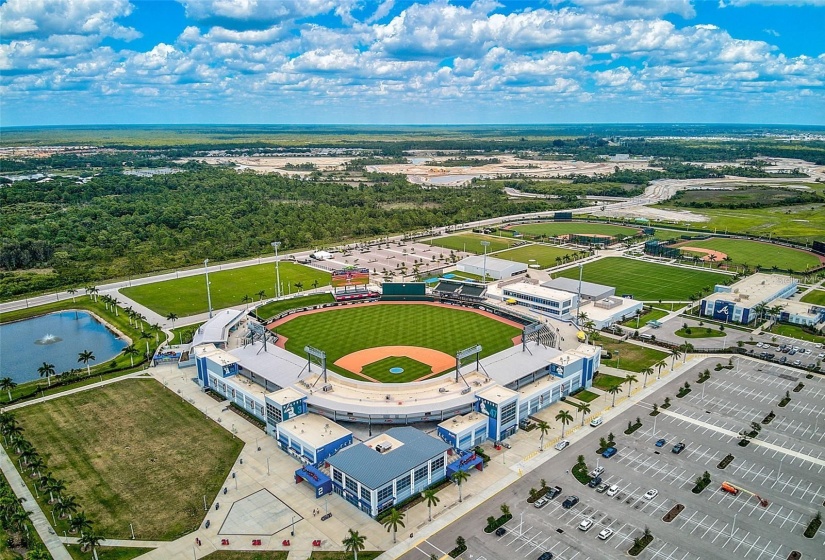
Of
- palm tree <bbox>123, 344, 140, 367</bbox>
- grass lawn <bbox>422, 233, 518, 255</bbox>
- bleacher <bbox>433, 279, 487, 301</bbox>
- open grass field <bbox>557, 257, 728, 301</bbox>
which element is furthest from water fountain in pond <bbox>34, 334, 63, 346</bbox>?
open grass field <bbox>557, 257, 728, 301</bbox>

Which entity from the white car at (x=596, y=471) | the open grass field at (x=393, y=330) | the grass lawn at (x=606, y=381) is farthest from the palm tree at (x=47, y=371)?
the grass lawn at (x=606, y=381)

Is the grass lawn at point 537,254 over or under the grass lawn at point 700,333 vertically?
over

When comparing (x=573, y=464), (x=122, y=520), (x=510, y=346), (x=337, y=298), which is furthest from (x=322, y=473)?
(x=337, y=298)

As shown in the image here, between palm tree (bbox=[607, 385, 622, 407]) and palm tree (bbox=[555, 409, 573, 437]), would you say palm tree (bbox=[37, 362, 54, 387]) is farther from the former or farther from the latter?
palm tree (bbox=[607, 385, 622, 407])

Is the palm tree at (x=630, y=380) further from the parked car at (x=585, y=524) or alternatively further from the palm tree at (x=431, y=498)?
the palm tree at (x=431, y=498)

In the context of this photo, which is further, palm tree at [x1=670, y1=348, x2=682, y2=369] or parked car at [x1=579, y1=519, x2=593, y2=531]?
palm tree at [x1=670, y1=348, x2=682, y2=369]

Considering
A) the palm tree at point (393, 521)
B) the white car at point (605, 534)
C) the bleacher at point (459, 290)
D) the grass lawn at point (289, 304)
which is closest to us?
the palm tree at point (393, 521)
